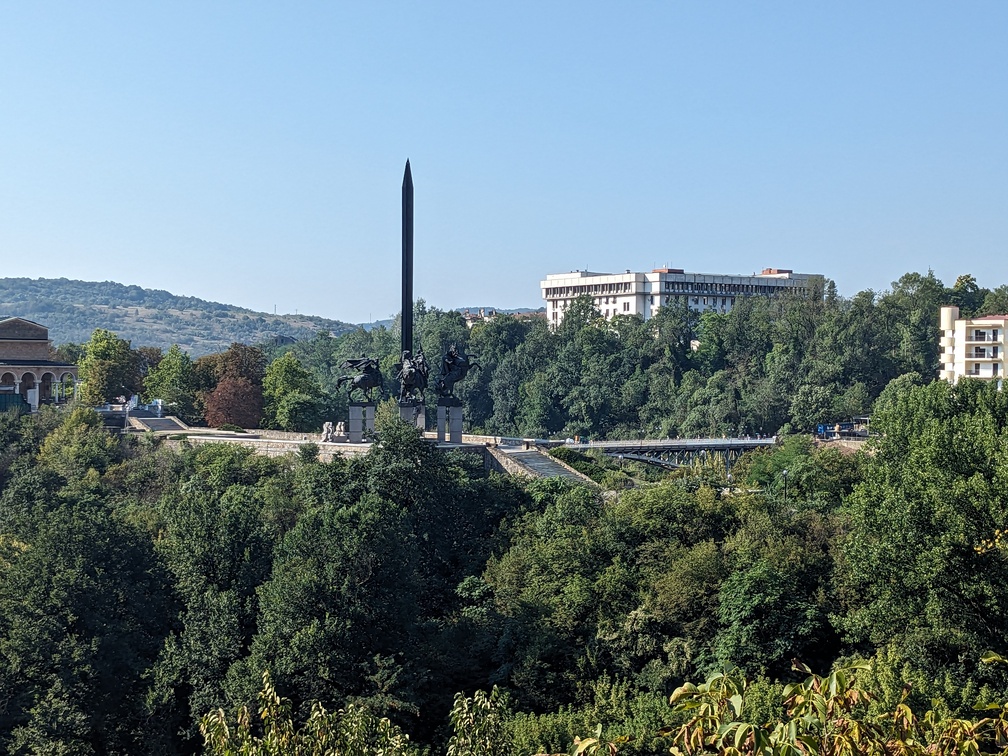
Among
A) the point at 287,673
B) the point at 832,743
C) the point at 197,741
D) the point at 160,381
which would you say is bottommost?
the point at 197,741

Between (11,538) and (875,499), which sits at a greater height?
(875,499)

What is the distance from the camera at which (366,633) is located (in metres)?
25.6

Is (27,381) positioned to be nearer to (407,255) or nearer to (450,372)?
(407,255)

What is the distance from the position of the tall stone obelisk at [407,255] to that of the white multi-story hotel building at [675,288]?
57.5 m

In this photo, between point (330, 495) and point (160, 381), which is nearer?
point (330, 495)

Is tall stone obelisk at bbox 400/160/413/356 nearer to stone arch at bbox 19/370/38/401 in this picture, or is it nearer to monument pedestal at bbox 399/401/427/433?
monument pedestal at bbox 399/401/427/433

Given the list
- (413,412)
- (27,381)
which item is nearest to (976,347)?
(413,412)

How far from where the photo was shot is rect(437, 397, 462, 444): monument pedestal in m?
42.8

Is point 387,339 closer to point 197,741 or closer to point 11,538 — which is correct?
point 11,538

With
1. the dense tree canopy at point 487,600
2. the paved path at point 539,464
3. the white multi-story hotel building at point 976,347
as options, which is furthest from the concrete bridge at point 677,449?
the dense tree canopy at point 487,600

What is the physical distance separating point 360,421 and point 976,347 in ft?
105

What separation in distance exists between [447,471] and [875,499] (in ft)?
47.2

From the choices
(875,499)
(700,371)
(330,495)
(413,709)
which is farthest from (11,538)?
(700,371)

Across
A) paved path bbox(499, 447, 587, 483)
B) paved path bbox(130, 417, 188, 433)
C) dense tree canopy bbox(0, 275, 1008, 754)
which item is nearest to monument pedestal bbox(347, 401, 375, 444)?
dense tree canopy bbox(0, 275, 1008, 754)
